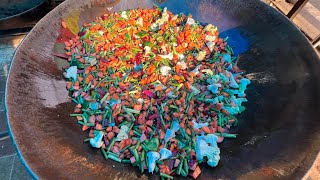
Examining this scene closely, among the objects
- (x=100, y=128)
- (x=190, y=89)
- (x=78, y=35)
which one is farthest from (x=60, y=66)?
(x=190, y=89)

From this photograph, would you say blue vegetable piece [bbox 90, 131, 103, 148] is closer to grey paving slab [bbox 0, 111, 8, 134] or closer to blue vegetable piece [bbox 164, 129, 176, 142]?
blue vegetable piece [bbox 164, 129, 176, 142]

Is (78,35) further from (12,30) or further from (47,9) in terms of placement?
(12,30)

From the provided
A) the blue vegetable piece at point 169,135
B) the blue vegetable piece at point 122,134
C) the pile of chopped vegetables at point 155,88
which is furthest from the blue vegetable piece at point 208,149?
the blue vegetable piece at point 122,134

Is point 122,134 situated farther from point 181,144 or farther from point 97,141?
point 181,144

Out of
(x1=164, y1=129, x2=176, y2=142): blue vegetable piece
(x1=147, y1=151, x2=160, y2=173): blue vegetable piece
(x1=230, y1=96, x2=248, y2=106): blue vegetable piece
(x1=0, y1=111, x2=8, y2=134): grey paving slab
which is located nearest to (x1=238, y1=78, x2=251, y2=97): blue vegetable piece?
(x1=230, y1=96, x2=248, y2=106): blue vegetable piece

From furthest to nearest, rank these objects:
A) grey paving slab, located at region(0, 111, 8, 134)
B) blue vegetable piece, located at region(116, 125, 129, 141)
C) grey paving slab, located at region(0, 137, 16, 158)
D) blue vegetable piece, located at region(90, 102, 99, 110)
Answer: grey paving slab, located at region(0, 111, 8, 134) → grey paving slab, located at region(0, 137, 16, 158) → blue vegetable piece, located at region(90, 102, 99, 110) → blue vegetable piece, located at region(116, 125, 129, 141)

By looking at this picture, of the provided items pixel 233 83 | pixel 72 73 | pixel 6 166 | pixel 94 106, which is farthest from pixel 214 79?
pixel 6 166

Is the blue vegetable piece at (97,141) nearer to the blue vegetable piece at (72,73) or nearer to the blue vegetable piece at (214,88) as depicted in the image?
the blue vegetable piece at (72,73)
